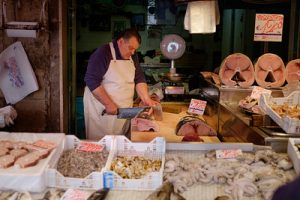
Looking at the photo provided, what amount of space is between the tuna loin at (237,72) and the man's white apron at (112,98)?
→ 125 centimetres

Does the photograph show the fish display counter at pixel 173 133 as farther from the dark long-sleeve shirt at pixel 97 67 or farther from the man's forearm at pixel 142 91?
the dark long-sleeve shirt at pixel 97 67

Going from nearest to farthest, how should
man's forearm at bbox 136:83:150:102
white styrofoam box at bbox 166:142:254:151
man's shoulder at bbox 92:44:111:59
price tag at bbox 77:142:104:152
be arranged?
1. price tag at bbox 77:142:104:152
2. white styrofoam box at bbox 166:142:254:151
3. man's shoulder at bbox 92:44:111:59
4. man's forearm at bbox 136:83:150:102

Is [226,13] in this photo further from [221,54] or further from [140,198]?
[140,198]

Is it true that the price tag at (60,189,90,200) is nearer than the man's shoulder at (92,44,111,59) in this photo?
Yes

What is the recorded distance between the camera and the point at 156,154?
2719mm

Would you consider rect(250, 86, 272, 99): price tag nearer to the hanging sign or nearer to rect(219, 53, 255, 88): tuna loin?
rect(219, 53, 255, 88): tuna loin

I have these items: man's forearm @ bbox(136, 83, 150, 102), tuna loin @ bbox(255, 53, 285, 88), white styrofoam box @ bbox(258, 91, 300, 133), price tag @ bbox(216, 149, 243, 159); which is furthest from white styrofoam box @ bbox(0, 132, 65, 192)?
tuna loin @ bbox(255, 53, 285, 88)

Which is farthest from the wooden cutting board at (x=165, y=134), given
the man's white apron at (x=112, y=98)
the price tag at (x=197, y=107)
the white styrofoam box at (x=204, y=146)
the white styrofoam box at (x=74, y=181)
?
the white styrofoam box at (x=74, y=181)

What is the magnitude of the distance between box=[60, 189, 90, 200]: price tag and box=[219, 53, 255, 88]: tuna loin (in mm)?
2906

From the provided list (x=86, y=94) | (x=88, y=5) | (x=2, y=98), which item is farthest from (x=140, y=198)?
(x=88, y=5)

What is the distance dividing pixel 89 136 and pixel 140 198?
3.10m

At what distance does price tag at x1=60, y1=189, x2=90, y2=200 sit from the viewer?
212cm

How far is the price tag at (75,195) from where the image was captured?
212cm

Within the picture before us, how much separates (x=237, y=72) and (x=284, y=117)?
1.79 metres
